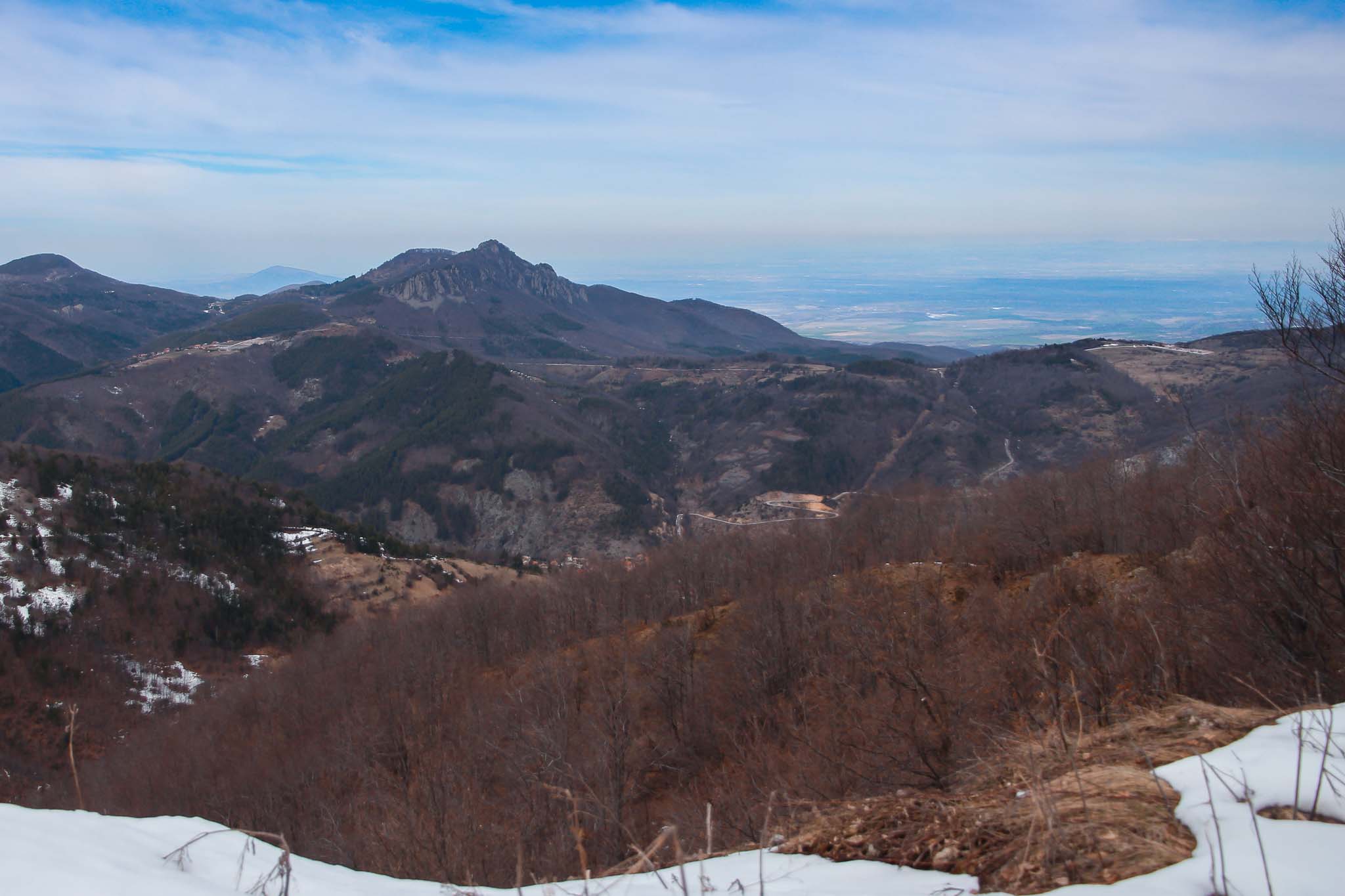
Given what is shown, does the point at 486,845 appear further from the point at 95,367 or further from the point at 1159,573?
the point at 95,367

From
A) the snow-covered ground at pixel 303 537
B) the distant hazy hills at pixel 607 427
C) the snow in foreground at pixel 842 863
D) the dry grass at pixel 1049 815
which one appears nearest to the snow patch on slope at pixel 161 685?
the snow-covered ground at pixel 303 537

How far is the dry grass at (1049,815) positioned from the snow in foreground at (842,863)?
23 centimetres

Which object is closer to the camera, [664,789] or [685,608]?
[664,789]

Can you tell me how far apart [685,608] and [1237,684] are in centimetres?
4205

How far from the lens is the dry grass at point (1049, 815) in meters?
4.78

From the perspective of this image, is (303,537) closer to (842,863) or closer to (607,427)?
(842,863)

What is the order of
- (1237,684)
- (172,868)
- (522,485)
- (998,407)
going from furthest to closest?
(998,407), (522,485), (1237,684), (172,868)

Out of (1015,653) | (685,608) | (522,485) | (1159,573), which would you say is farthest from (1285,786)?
(522,485)

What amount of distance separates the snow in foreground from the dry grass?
0.23 m

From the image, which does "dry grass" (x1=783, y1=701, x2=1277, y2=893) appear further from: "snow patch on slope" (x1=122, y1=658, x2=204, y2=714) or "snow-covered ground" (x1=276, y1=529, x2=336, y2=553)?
"snow-covered ground" (x1=276, y1=529, x2=336, y2=553)

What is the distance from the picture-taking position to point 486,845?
16.6 m

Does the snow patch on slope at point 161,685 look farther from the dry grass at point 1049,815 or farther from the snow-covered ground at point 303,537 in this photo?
the dry grass at point 1049,815

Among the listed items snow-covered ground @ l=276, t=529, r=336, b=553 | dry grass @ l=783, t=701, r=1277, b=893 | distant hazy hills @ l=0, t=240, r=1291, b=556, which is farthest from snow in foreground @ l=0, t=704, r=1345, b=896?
distant hazy hills @ l=0, t=240, r=1291, b=556

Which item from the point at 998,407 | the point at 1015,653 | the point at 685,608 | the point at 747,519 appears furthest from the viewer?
the point at 998,407
